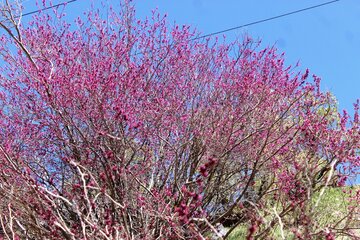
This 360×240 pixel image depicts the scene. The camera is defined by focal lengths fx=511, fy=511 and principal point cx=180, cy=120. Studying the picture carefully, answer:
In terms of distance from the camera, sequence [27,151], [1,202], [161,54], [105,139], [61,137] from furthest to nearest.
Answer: [161,54], [27,151], [61,137], [105,139], [1,202]

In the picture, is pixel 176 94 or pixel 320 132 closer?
pixel 320 132

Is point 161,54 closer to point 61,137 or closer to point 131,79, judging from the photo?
point 131,79

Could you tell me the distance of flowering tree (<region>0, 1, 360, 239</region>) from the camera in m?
6.56

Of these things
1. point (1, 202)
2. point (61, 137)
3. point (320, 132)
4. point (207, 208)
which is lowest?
point (1, 202)

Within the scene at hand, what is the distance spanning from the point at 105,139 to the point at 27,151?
1.83 meters

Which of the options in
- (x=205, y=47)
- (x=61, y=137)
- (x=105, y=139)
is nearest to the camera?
(x=105, y=139)

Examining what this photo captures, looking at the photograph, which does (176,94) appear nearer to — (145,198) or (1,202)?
(145,198)

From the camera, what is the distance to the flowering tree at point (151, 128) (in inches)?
258

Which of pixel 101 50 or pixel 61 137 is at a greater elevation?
pixel 101 50

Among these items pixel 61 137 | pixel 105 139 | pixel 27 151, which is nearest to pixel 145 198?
pixel 105 139

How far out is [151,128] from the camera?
7.34 metres

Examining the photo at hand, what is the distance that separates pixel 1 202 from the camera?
623 cm

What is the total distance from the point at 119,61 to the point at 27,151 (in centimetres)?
199

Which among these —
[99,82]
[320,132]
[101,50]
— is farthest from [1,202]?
[320,132]
